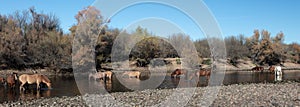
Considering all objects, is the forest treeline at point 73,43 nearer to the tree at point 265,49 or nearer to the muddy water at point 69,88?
the muddy water at point 69,88

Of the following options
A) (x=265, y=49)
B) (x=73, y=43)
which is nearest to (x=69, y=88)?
(x=73, y=43)

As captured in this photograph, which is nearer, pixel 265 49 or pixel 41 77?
pixel 41 77

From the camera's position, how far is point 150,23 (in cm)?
1856

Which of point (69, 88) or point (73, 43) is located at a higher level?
point (73, 43)

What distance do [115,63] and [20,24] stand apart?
20934 millimetres

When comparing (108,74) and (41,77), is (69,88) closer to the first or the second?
(41,77)

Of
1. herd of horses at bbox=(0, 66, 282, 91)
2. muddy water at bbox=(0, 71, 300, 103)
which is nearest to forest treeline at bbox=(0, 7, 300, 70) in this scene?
herd of horses at bbox=(0, 66, 282, 91)

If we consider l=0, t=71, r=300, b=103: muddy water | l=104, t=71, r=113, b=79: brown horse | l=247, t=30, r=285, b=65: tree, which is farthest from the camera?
l=247, t=30, r=285, b=65: tree

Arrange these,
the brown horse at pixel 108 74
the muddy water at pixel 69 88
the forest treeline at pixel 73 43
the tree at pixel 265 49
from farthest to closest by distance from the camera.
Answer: the tree at pixel 265 49 < the forest treeline at pixel 73 43 < the brown horse at pixel 108 74 < the muddy water at pixel 69 88

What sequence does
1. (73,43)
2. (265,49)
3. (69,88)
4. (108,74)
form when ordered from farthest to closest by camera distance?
(265,49) < (73,43) < (108,74) < (69,88)

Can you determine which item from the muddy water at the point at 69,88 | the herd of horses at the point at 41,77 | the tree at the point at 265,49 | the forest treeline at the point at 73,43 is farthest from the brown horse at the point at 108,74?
the tree at the point at 265,49

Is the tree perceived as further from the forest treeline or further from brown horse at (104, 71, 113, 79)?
brown horse at (104, 71, 113, 79)

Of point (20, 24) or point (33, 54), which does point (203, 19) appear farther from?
point (20, 24)

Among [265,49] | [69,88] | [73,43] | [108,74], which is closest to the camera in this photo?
[69,88]
